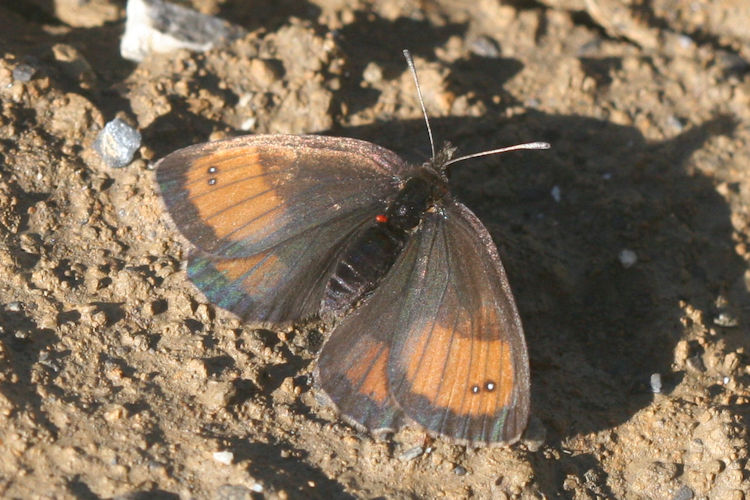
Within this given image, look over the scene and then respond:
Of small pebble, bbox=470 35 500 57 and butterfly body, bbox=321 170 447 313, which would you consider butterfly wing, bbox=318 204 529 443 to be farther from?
small pebble, bbox=470 35 500 57

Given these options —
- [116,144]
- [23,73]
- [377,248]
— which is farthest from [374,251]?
[23,73]

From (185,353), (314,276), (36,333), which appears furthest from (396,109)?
(36,333)

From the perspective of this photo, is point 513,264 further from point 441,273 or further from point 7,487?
point 7,487

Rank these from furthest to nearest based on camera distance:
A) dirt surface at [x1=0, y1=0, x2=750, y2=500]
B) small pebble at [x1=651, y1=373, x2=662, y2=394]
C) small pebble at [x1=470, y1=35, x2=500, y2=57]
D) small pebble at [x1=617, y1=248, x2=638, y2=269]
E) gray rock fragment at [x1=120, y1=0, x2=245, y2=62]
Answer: small pebble at [x1=470, y1=35, x2=500, y2=57]
gray rock fragment at [x1=120, y1=0, x2=245, y2=62]
small pebble at [x1=617, y1=248, x2=638, y2=269]
small pebble at [x1=651, y1=373, x2=662, y2=394]
dirt surface at [x1=0, y1=0, x2=750, y2=500]

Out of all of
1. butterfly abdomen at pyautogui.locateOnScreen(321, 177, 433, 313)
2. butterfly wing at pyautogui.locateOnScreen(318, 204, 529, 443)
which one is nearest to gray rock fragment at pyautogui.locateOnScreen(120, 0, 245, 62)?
butterfly abdomen at pyautogui.locateOnScreen(321, 177, 433, 313)

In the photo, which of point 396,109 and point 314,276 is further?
point 396,109

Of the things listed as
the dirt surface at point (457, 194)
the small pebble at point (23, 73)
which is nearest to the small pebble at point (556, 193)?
the dirt surface at point (457, 194)
